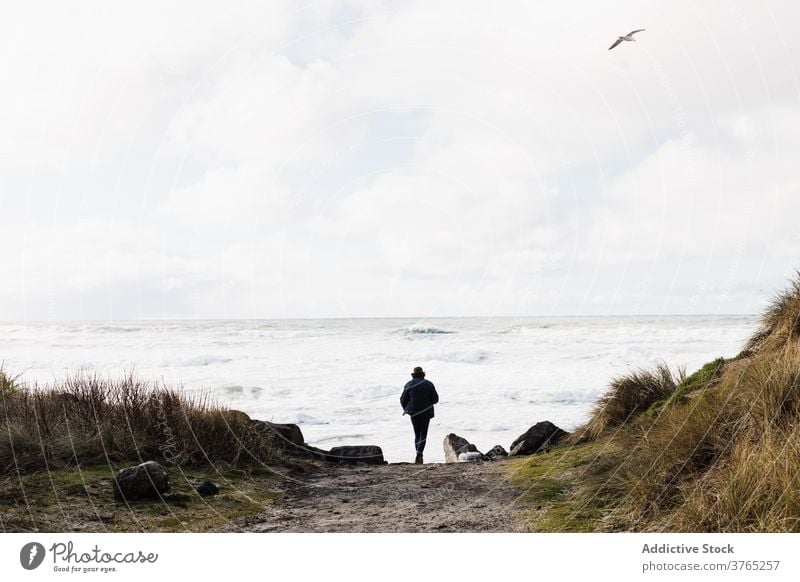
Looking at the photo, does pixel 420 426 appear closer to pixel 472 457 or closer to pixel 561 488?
pixel 472 457

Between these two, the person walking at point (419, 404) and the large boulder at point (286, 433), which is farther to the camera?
the person walking at point (419, 404)

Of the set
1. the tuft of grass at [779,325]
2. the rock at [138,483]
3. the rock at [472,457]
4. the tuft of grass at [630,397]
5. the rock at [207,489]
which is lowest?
the rock at [472,457]

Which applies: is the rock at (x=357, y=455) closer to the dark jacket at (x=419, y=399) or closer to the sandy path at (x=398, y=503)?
the sandy path at (x=398, y=503)

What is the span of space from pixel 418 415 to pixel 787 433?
8.27 meters

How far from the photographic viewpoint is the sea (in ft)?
54.7

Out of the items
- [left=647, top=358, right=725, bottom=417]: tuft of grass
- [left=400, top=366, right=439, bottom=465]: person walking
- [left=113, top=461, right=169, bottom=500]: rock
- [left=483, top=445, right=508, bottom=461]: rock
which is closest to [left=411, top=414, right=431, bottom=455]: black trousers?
[left=400, top=366, right=439, bottom=465]: person walking

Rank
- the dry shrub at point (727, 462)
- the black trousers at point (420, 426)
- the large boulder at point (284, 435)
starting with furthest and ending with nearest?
the black trousers at point (420, 426) → the large boulder at point (284, 435) → the dry shrub at point (727, 462)

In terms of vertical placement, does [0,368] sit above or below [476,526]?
above

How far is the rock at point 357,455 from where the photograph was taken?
1053 centimetres

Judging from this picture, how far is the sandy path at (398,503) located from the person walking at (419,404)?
3.08 meters

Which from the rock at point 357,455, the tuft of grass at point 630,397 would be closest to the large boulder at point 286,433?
the rock at point 357,455
